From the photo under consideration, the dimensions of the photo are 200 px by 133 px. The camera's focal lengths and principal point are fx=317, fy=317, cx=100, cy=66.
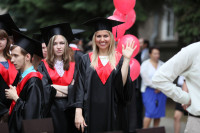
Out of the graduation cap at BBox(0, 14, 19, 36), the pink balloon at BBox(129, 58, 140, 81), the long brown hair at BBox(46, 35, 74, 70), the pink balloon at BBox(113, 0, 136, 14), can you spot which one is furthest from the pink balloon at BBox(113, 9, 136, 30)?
the graduation cap at BBox(0, 14, 19, 36)

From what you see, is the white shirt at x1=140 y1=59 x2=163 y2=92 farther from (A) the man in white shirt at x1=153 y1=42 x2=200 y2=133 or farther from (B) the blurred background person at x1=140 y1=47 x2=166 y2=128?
(A) the man in white shirt at x1=153 y1=42 x2=200 y2=133

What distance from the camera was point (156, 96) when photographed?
782 centimetres

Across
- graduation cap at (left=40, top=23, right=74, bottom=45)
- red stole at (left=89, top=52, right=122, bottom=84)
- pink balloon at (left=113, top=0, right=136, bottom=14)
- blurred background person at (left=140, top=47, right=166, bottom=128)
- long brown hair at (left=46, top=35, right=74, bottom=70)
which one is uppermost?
pink balloon at (left=113, top=0, right=136, bottom=14)

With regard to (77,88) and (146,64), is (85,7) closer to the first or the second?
(146,64)

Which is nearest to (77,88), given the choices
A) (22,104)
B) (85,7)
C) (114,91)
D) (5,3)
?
(114,91)

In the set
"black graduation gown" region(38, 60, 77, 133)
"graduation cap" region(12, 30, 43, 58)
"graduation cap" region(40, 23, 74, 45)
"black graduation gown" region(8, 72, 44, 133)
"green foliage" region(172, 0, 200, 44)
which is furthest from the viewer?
"green foliage" region(172, 0, 200, 44)

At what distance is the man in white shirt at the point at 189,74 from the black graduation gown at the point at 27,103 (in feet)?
4.94

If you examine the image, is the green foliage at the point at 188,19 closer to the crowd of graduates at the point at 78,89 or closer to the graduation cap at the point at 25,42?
the crowd of graduates at the point at 78,89

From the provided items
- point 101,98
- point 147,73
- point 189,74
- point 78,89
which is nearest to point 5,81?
point 78,89

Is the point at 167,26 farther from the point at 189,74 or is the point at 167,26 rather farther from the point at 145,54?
the point at 189,74

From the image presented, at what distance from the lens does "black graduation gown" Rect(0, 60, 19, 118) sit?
4.38m

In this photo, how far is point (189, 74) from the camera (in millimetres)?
3398

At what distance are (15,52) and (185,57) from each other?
87.0 inches

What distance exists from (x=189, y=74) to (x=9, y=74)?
8.45 feet
